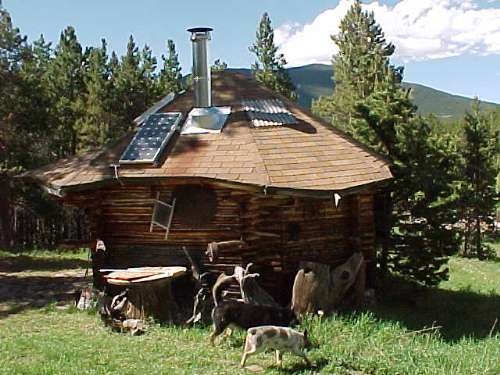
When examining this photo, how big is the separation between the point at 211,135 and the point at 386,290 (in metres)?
4.66

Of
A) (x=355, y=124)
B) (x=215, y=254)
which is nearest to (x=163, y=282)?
(x=215, y=254)

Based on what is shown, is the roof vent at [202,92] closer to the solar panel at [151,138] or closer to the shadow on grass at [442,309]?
the solar panel at [151,138]

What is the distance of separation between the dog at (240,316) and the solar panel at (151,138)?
3.26 m

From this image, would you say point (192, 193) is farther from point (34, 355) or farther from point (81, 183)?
point (34, 355)

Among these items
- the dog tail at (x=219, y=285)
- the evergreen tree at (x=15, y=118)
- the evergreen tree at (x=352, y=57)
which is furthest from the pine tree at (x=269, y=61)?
the dog tail at (x=219, y=285)

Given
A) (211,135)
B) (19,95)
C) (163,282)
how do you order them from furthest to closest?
(19,95) → (211,135) → (163,282)

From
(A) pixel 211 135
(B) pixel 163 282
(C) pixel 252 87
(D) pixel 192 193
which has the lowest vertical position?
(B) pixel 163 282

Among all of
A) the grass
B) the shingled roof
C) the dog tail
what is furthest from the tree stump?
the shingled roof

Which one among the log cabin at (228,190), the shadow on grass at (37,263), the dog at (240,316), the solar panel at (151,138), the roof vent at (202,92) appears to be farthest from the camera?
the shadow on grass at (37,263)

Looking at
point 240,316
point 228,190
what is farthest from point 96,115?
point 240,316

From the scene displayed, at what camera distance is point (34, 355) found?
7.89 metres

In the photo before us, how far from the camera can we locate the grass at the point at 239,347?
290 inches

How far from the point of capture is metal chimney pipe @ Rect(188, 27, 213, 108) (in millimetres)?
12008

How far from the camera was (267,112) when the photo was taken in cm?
1225
